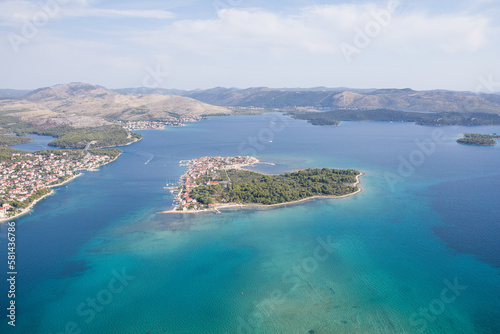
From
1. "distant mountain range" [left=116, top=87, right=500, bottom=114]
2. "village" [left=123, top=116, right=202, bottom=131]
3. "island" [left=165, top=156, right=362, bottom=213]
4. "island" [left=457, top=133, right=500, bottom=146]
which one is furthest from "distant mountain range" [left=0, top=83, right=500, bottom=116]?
"island" [left=165, top=156, right=362, bottom=213]

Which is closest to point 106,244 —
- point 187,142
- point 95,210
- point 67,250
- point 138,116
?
point 67,250

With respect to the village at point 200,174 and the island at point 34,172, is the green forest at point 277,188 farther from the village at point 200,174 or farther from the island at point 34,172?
the island at point 34,172

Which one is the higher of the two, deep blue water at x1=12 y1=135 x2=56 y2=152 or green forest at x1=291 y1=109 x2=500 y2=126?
green forest at x1=291 y1=109 x2=500 y2=126

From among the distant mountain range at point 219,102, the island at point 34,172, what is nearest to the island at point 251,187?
the island at point 34,172

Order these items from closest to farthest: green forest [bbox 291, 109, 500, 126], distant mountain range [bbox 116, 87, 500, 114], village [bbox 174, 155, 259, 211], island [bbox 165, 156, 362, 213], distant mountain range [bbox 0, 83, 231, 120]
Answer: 1. village [bbox 174, 155, 259, 211]
2. island [bbox 165, 156, 362, 213]
3. green forest [bbox 291, 109, 500, 126]
4. distant mountain range [bbox 0, 83, 231, 120]
5. distant mountain range [bbox 116, 87, 500, 114]

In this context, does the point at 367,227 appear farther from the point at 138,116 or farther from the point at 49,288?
the point at 138,116

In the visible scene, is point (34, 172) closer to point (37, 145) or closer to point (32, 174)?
point (32, 174)

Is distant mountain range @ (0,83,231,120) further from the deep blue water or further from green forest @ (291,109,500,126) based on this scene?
green forest @ (291,109,500,126)
